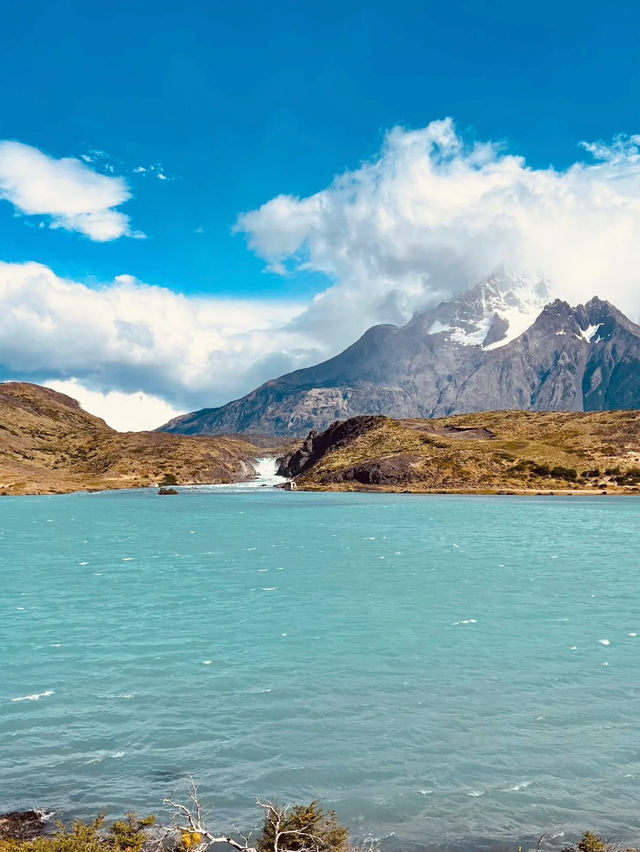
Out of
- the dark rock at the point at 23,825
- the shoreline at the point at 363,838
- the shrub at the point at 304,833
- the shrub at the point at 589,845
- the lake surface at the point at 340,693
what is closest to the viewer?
the shrub at the point at 304,833

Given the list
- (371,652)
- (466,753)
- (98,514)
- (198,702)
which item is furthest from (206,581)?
(98,514)

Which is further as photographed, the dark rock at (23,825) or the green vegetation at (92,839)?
the dark rock at (23,825)

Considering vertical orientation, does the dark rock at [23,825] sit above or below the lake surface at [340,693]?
above

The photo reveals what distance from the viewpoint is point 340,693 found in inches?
1094

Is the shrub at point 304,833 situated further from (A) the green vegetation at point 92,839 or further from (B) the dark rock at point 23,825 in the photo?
(B) the dark rock at point 23,825

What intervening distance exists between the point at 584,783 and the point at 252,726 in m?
11.4

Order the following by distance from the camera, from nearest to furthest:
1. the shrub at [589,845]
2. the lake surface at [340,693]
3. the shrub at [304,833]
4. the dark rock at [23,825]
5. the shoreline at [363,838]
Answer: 1. the shrub at [304,833]
2. the shrub at [589,845]
3. the shoreline at [363,838]
4. the dark rock at [23,825]
5. the lake surface at [340,693]

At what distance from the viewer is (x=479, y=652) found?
33.8 m

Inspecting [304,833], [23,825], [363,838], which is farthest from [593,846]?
[23,825]

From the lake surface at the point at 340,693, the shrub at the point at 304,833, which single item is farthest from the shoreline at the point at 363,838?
the shrub at the point at 304,833

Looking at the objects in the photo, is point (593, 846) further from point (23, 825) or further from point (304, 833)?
point (23, 825)

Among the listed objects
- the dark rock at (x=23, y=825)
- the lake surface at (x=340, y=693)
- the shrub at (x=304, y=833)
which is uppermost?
the shrub at (x=304, y=833)

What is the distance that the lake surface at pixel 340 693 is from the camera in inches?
752

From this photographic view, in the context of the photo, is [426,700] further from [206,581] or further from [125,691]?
[206,581]
